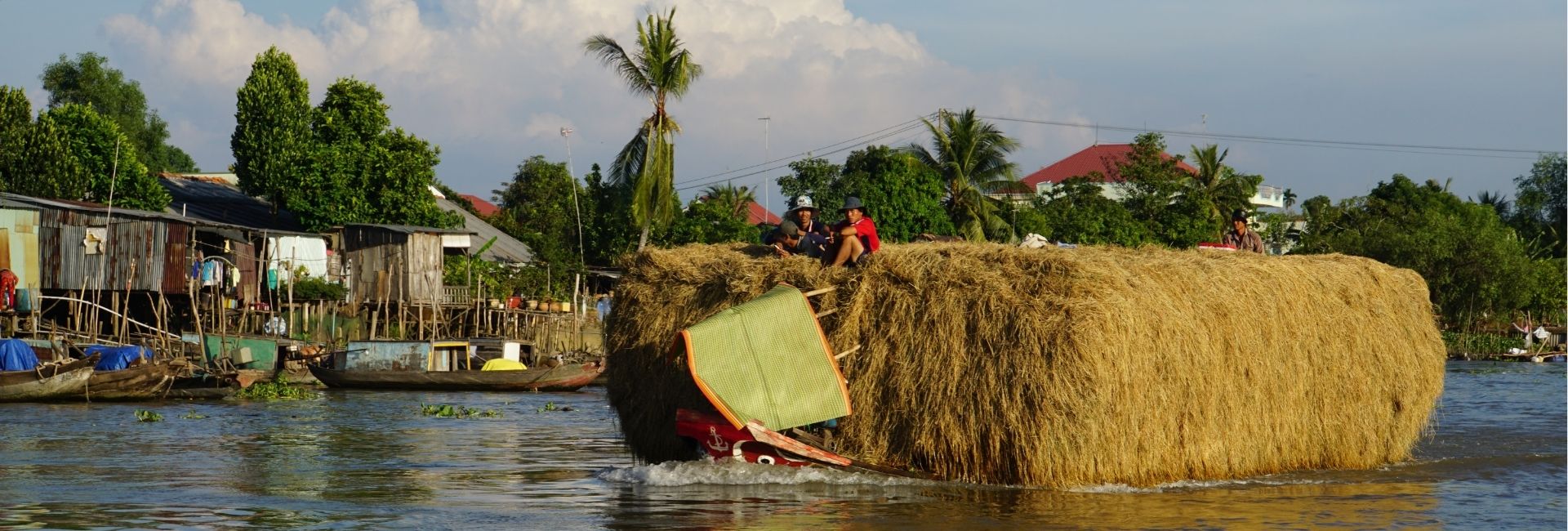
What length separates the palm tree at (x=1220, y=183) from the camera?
5472 centimetres

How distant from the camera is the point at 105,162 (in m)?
42.8

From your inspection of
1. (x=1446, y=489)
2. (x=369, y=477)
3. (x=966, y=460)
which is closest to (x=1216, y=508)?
(x=966, y=460)

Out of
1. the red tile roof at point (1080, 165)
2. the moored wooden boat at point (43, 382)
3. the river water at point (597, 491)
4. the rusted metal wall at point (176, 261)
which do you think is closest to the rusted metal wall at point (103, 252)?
the rusted metal wall at point (176, 261)

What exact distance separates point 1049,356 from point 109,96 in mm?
55645

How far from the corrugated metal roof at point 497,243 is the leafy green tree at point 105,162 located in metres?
9.28

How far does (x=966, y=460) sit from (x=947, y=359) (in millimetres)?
839

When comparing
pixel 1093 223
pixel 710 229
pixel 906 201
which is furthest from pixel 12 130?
pixel 1093 223

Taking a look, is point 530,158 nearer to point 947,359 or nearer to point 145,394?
point 145,394

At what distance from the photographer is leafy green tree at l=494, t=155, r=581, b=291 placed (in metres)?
47.8

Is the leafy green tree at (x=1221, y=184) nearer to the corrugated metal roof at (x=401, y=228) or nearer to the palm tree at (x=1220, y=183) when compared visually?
the palm tree at (x=1220, y=183)

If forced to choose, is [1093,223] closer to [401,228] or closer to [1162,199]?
[1162,199]

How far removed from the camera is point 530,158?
65562 millimetres

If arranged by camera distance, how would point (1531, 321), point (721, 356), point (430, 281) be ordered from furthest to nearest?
1. point (1531, 321)
2. point (430, 281)
3. point (721, 356)

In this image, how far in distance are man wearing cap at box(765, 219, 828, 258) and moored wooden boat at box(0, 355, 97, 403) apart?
62.2 ft
